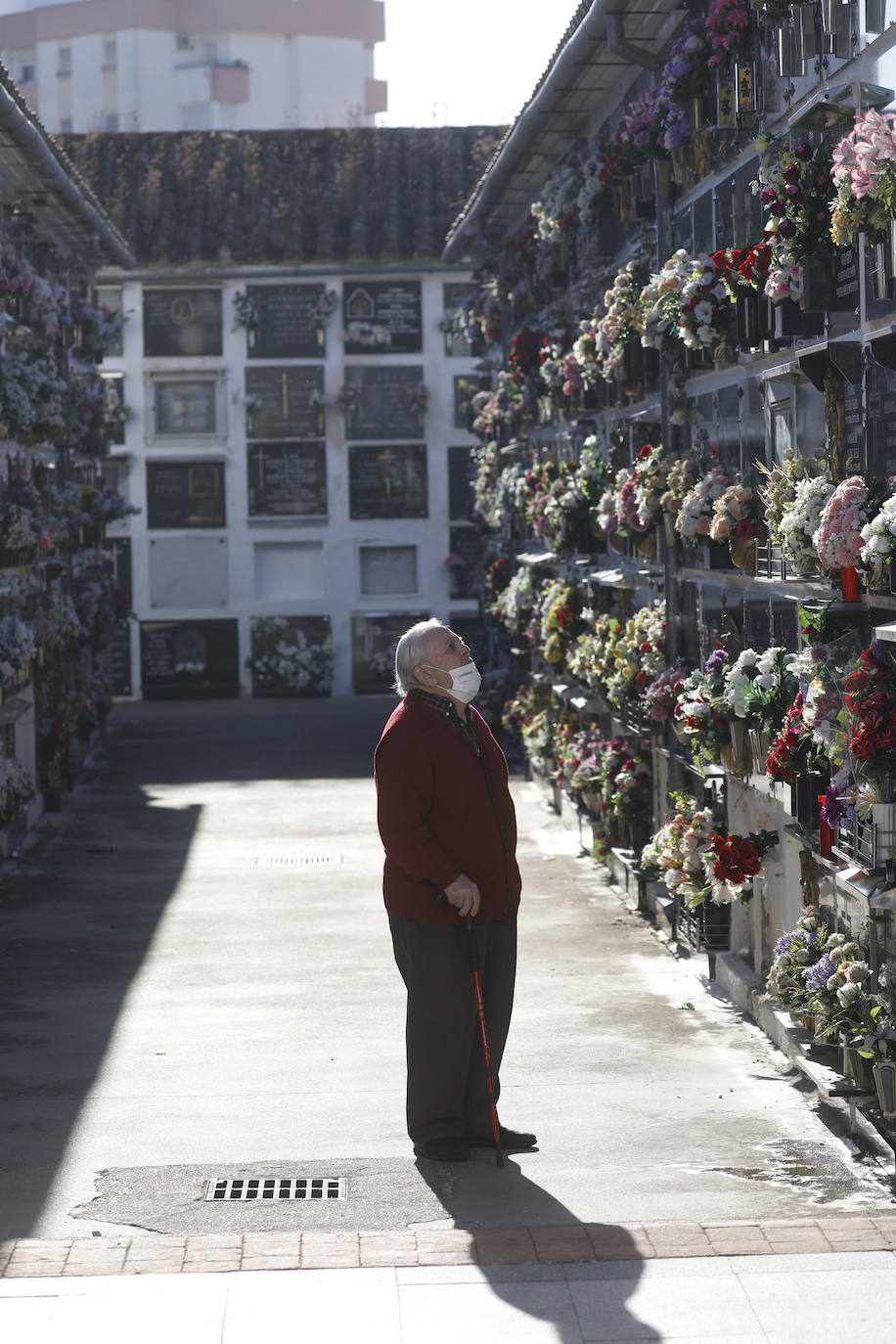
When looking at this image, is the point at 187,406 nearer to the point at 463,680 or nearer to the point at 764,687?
the point at 764,687

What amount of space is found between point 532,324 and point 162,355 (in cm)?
1368

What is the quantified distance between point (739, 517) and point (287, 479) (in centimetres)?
2303

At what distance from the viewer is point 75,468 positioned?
2416cm

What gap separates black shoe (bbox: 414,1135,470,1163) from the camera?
7.40 meters

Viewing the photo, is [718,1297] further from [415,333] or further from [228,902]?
[415,333]

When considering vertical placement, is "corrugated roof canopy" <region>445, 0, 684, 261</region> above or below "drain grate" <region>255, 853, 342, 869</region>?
above

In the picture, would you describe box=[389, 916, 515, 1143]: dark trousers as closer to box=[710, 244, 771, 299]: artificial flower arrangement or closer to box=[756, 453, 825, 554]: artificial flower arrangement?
box=[756, 453, 825, 554]: artificial flower arrangement

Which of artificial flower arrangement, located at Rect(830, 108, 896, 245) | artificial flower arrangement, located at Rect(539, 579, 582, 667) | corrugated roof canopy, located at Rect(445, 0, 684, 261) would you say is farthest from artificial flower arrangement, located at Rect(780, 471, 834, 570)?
artificial flower arrangement, located at Rect(539, 579, 582, 667)

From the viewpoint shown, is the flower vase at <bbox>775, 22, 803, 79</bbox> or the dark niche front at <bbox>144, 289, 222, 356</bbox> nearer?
the flower vase at <bbox>775, 22, 803, 79</bbox>

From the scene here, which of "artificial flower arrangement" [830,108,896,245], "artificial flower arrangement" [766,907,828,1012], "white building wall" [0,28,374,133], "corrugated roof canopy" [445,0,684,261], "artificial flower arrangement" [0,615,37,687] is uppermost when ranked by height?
"white building wall" [0,28,374,133]

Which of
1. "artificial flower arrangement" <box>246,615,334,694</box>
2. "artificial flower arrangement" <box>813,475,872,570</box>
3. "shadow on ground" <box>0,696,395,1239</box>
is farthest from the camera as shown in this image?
"artificial flower arrangement" <box>246,615,334,694</box>

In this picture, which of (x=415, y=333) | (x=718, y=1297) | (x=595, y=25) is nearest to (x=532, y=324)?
(x=595, y=25)

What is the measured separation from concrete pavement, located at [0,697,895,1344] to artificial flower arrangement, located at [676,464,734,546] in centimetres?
269

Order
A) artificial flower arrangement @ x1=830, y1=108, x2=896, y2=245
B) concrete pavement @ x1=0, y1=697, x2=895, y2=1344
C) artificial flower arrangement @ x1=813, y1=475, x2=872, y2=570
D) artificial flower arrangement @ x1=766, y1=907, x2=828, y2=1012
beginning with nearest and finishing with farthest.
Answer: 1. concrete pavement @ x1=0, y1=697, x2=895, y2=1344
2. artificial flower arrangement @ x1=830, y1=108, x2=896, y2=245
3. artificial flower arrangement @ x1=813, y1=475, x2=872, y2=570
4. artificial flower arrangement @ x1=766, y1=907, x2=828, y2=1012
